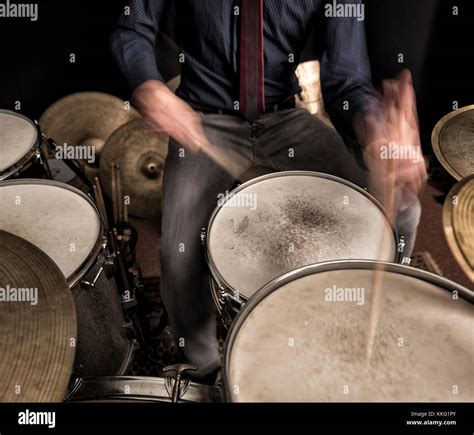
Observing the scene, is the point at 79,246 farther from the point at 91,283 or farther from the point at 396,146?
the point at 396,146

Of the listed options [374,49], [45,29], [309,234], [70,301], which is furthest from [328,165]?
[45,29]

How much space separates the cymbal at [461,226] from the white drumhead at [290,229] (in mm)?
259

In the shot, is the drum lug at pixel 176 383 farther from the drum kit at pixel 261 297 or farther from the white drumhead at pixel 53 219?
the white drumhead at pixel 53 219

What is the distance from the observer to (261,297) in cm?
81

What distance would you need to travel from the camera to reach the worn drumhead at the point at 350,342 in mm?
695

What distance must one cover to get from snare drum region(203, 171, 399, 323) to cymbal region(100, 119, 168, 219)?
35.4 inches

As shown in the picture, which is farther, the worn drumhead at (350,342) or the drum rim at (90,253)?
the drum rim at (90,253)

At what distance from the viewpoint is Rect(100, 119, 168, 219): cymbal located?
1916 mm

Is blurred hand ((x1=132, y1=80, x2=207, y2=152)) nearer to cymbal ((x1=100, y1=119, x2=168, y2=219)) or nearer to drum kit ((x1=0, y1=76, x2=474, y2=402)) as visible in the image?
drum kit ((x1=0, y1=76, x2=474, y2=402))

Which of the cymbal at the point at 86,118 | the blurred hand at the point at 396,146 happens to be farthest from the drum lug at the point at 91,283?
the cymbal at the point at 86,118

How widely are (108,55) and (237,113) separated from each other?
107 centimetres

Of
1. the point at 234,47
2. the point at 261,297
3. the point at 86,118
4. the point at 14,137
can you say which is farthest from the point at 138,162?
the point at 261,297

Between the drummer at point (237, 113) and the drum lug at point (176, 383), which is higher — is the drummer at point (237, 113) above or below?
above
